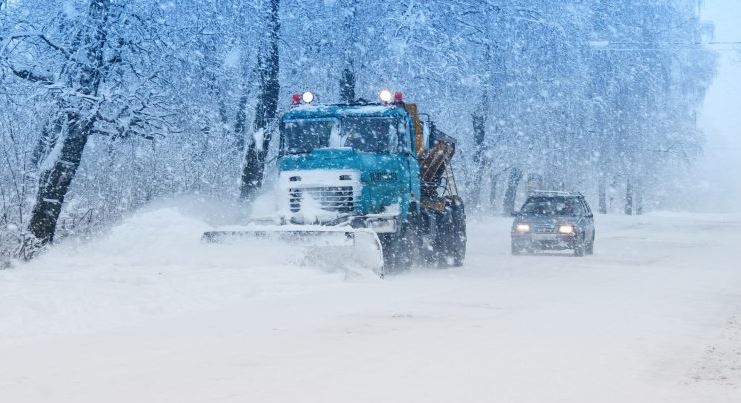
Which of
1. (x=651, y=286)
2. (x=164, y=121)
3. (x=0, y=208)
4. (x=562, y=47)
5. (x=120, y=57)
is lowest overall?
(x=651, y=286)

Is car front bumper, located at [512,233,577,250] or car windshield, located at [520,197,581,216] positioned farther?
car windshield, located at [520,197,581,216]

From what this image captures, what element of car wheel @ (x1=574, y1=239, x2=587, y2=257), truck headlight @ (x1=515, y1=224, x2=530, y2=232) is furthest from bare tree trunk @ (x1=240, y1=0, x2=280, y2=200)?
car wheel @ (x1=574, y1=239, x2=587, y2=257)

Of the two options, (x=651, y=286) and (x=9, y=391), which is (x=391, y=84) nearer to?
(x=651, y=286)

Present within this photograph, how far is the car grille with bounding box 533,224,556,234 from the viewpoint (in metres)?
23.4

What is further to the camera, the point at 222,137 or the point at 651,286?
the point at 222,137

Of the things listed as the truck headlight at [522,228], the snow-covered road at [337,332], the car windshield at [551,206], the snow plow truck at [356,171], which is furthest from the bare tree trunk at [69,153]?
the car windshield at [551,206]

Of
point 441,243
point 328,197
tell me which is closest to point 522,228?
point 441,243

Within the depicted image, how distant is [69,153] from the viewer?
52.6 ft

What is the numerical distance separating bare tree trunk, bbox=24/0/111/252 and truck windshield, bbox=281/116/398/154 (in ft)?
11.3

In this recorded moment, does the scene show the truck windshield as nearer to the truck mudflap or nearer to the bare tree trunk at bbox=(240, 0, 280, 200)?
the truck mudflap

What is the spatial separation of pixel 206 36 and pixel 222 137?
682 cm

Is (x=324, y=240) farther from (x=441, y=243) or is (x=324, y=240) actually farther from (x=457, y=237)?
(x=457, y=237)

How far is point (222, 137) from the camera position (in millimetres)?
24344

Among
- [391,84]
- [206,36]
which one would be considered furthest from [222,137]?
[206,36]
